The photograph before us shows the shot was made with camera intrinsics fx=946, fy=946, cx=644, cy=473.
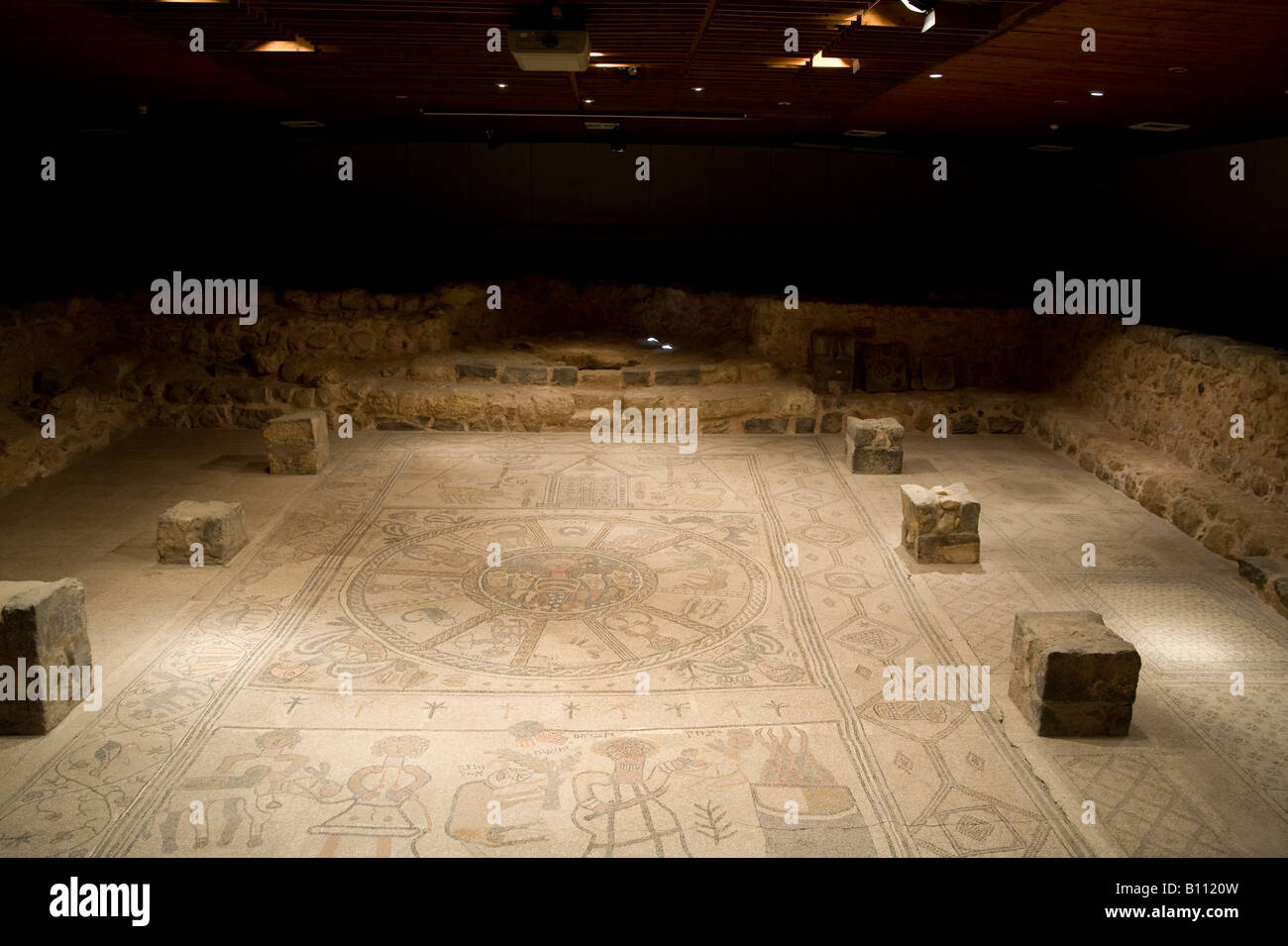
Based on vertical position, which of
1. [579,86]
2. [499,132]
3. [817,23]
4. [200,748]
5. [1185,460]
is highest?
[499,132]

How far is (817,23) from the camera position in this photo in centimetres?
524

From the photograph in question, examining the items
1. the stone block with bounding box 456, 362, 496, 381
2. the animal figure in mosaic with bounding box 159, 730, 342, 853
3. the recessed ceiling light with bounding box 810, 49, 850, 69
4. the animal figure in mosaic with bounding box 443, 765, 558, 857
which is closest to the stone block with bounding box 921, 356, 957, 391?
the stone block with bounding box 456, 362, 496, 381

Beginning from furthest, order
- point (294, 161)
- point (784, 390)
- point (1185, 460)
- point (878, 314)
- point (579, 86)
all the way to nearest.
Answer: point (294, 161)
point (878, 314)
point (784, 390)
point (1185, 460)
point (579, 86)

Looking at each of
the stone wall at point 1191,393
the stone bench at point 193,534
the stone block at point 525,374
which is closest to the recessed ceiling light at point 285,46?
the stone bench at point 193,534

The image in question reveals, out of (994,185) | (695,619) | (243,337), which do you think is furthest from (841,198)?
(695,619)

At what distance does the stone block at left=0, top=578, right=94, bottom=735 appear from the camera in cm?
477

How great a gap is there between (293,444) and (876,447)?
5566 mm

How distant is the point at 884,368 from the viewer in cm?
1145

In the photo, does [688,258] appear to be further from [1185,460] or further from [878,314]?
[1185,460]

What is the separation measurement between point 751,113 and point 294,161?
770 cm

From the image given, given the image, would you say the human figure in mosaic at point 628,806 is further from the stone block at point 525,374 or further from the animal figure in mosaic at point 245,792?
the stone block at point 525,374

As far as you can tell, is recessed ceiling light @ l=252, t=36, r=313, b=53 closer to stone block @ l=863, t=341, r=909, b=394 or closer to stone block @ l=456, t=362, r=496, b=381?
stone block @ l=456, t=362, r=496, b=381

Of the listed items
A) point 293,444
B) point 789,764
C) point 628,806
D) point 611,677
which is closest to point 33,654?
point 611,677

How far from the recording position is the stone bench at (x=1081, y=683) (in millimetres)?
4824
